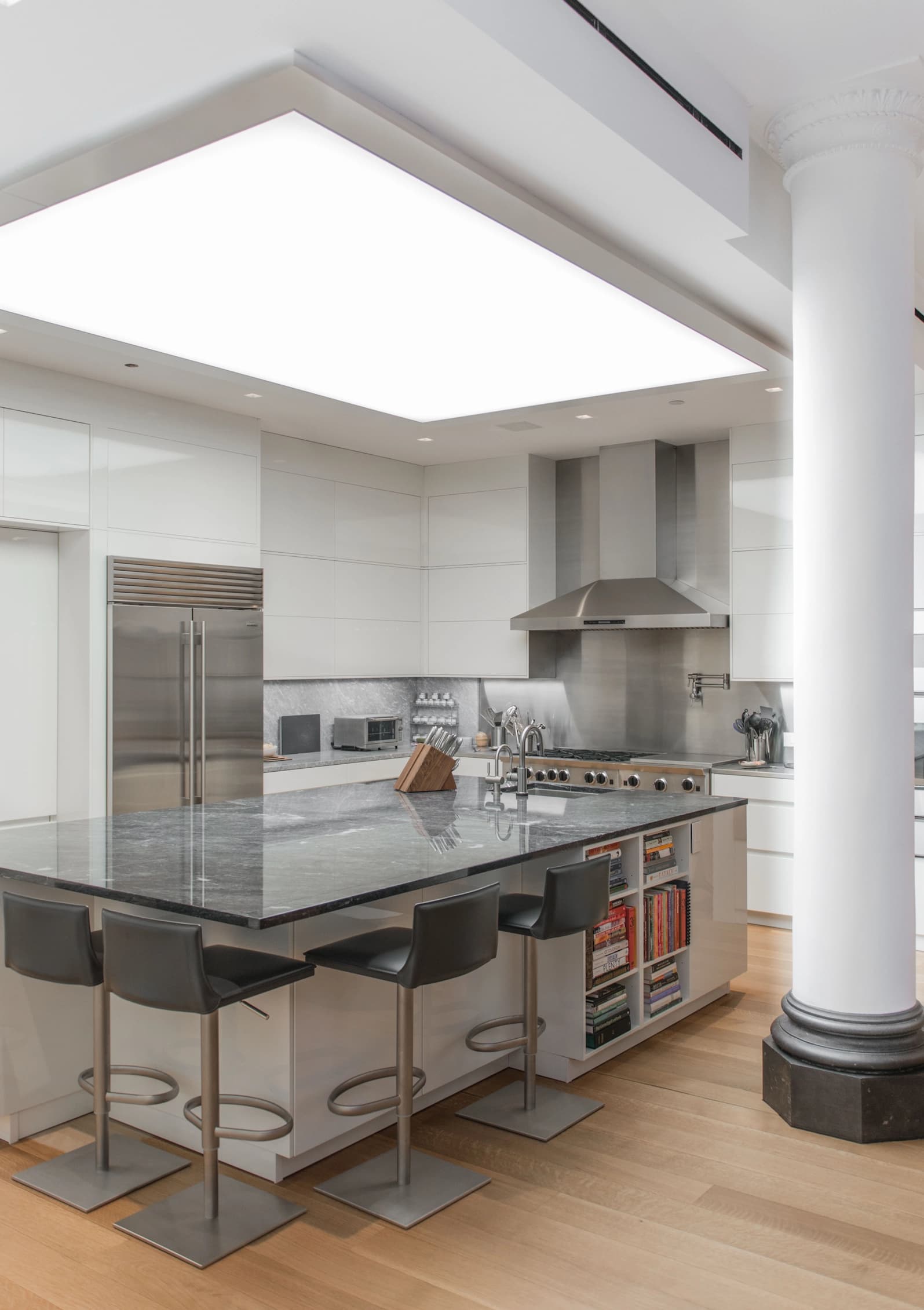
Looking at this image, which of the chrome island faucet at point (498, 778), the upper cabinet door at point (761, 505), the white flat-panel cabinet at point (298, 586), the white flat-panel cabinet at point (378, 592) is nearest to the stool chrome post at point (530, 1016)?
the chrome island faucet at point (498, 778)

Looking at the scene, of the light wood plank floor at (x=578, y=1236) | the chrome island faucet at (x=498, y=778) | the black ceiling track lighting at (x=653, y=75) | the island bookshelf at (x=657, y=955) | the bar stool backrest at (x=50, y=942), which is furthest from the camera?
the chrome island faucet at (x=498, y=778)

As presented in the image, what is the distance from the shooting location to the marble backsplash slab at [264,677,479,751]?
6895mm

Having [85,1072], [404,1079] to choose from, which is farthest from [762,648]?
[85,1072]

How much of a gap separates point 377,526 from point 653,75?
450cm

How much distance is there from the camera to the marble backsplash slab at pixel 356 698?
22.6 ft

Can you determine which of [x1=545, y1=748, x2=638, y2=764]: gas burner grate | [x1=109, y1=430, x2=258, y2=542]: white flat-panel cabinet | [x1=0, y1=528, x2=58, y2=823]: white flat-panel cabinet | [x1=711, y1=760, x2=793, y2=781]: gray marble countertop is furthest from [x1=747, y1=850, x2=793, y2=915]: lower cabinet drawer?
[x1=0, y1=528, x2=58, y2=823]: white flat-panel cabinet

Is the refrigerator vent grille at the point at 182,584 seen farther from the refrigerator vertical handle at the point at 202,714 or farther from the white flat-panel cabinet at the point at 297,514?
the white flat-panel cabinet at the point at 297,514

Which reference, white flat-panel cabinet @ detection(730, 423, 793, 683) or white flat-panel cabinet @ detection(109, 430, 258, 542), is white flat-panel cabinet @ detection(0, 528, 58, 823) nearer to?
white flat-panel cabinet @ detection(109, 430, 258, 542)

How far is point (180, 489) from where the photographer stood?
18.5 feet

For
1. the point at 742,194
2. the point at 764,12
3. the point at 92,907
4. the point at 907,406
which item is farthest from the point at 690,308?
the point at 92,907

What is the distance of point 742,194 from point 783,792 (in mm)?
3601

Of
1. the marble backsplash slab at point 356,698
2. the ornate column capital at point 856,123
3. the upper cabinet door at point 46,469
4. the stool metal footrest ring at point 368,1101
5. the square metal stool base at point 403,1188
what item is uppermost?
the ornate column capital at point 856,123

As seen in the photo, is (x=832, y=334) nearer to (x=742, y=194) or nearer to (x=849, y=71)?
(x=742, y=194)

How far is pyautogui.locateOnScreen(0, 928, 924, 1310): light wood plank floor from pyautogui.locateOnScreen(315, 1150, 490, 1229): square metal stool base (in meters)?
0.04
